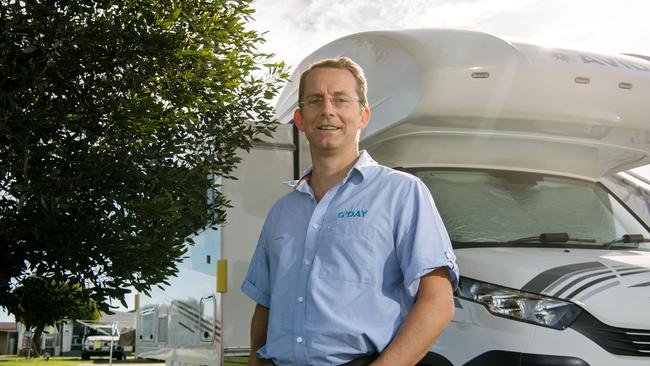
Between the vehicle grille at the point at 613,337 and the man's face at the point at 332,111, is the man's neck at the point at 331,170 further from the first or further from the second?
the vehicle grille at the point at 613,337

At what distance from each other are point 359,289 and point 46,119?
4.17 meters

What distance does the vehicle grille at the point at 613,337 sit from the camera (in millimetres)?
3412

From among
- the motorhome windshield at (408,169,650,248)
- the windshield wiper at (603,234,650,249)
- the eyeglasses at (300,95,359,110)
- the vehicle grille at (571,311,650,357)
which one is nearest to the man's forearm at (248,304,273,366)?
the eyeglasses at (300,95,359,110)

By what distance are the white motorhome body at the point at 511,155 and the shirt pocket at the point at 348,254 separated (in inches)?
68.2

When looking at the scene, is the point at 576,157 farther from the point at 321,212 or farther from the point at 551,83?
the point at 321,212

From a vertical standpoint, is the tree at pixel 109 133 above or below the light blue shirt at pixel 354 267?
above

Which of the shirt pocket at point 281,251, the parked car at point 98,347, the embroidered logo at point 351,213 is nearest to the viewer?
the embroidered logo at point 351,213

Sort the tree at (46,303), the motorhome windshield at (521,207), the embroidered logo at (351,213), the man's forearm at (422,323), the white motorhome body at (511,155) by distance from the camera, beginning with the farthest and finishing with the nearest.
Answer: the tree at (46,303), the motorhome windshield at (521,207), the white motorhome body at (511,155), the embroidered logo at (351,213), the man's forearm at (422,323)

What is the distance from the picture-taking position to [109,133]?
5832 millimetres

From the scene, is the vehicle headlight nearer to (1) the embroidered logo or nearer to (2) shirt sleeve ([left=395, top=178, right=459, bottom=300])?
(2) shirt sleeve ([left=395, top=178, right=459, bottom=300])

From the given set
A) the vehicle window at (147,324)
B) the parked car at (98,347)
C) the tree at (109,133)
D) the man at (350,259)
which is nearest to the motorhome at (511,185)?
the tree at (109,133)

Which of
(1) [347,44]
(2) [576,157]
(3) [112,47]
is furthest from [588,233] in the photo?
(3) [112,47]

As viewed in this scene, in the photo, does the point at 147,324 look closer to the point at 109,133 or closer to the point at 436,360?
the point at 109,133

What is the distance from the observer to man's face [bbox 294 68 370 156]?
2.20 meters
